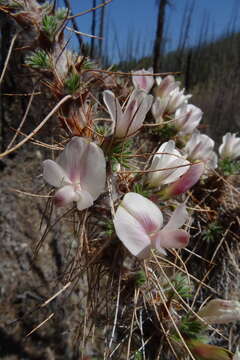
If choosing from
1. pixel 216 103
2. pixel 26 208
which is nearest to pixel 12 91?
pixel 26 208

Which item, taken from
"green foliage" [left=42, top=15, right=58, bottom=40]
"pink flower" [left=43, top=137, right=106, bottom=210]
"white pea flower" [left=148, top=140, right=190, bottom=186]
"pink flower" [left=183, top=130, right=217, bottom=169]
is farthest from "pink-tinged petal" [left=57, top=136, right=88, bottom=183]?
"pink flower" [left=183, top=130, right=217, bottom=169]

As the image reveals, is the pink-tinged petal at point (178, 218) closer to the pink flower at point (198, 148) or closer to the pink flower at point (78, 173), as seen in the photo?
the pink flower at point (78, 173)

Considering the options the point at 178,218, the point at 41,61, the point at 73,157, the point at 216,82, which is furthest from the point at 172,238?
the point at 216,82

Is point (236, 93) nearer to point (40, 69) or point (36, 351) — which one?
point (36, 351)

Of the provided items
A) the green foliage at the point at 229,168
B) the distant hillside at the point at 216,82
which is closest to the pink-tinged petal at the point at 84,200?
the green foliage at the point at 229,168

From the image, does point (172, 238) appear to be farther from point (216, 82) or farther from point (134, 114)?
point (216, 82)

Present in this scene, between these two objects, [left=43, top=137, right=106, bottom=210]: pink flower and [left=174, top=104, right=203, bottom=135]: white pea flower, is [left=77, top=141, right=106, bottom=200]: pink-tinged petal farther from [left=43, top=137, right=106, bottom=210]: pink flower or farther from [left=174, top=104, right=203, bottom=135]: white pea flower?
[left=174, top=104, right=203, bottom=135]: white pea flower

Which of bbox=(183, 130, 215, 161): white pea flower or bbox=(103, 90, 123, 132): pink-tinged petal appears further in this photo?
bbox=(183, 130, 215, 161): white pea flower
